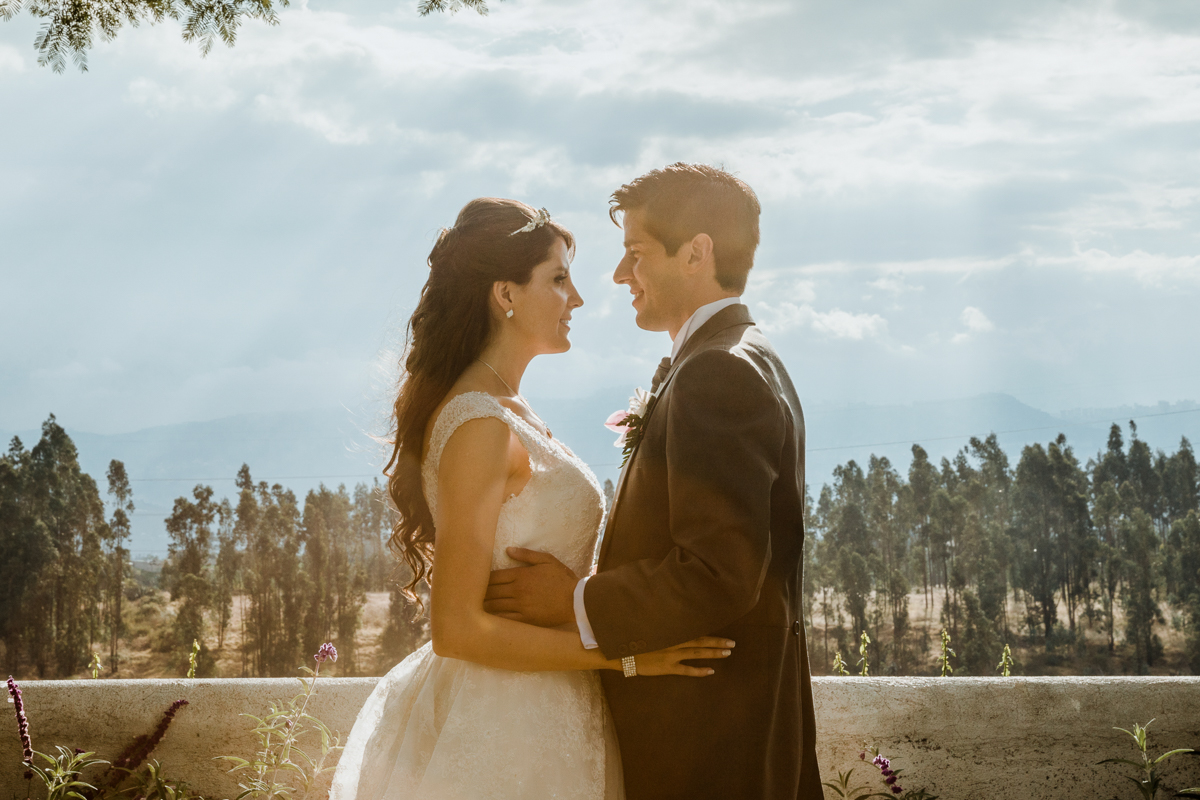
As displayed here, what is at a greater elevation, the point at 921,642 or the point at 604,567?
the point at 604,567

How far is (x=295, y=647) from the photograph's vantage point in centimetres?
920

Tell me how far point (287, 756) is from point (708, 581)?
2219mm

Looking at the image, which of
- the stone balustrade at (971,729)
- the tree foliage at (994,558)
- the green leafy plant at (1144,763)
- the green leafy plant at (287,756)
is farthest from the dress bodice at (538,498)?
the tree foliage at (994,558)

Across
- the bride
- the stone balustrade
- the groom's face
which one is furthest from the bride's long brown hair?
the stone balustrade

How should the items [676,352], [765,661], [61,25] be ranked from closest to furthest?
[765,661] < [676,352] < [61,25]

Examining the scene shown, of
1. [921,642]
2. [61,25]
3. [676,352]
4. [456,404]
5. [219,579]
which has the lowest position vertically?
[921,642]

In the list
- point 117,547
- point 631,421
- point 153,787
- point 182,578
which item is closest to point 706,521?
point 631,421

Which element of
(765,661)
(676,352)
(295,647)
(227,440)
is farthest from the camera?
(227,440)

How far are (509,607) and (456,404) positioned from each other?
1.74 ft

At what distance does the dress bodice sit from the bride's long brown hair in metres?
0.15

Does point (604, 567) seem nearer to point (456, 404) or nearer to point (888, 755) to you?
point (456, 404)

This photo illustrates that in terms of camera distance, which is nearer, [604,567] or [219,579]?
[604,567]

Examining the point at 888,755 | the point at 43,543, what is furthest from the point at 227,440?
the point at 888,755

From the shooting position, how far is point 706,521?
68.4 inches
